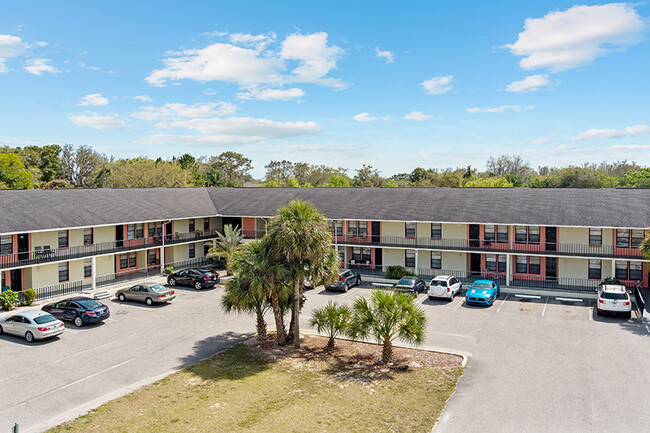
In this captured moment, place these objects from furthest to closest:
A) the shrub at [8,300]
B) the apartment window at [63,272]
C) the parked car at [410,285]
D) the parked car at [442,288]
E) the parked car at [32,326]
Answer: the apartment window at [63,272], the parked car at [410,285], the parked car at [442,288], the shrub at [8,300], the parked car at [32,326]

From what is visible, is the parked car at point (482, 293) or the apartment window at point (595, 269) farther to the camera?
the apartment window at point (595, 269)

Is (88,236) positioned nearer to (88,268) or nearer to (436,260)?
(88,268)

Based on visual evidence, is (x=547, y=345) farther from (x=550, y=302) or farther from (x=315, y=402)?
(x=315, y=402)

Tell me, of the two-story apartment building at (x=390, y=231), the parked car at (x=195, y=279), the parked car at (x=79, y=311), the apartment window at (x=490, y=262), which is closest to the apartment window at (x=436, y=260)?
the two-story apartment building at (x=390, y=231)

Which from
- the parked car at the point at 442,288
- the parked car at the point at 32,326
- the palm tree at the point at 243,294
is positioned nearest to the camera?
the palm tree at the point at 243,294

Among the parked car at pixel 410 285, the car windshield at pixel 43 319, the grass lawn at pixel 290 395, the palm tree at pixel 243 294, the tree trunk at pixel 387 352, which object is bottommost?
the grass lawn at pixel 290 395

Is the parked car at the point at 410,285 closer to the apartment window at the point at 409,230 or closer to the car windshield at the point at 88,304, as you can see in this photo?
the apartment window at the point at 409,230

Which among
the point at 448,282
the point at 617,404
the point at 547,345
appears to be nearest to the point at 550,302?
the point at 448,282

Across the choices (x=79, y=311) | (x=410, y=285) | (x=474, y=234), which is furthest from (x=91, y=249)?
(x=474, y=234)
